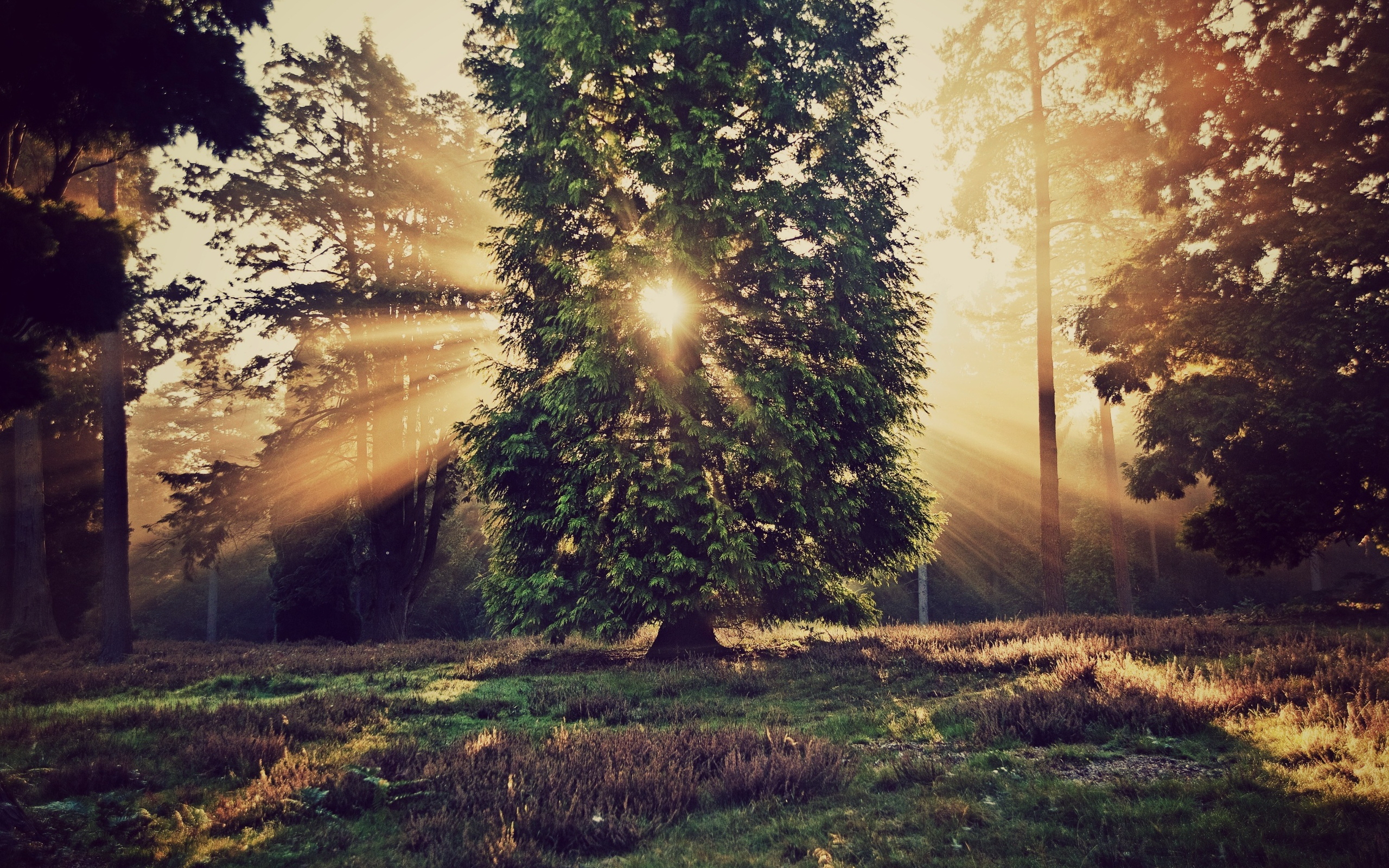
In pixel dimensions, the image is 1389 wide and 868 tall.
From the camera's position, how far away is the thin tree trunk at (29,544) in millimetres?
20250

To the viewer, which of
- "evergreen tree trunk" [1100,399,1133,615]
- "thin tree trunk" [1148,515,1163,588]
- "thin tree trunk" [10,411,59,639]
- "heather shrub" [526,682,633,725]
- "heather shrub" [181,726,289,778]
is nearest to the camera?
"heather shrub" [181,726,289,778]

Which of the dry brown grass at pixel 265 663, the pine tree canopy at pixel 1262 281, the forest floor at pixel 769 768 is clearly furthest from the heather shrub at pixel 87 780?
the pine tree canopy at pixel 1262 281

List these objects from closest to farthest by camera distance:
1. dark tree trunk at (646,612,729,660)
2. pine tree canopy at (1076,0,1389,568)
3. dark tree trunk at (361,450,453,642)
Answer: pine tree canopy at (1076,0,1389,568), dark tree trunk at (646,612,729,660), dark tree trunk at (361,450,453,642)

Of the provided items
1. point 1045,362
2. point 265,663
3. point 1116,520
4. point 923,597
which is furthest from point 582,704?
point 923,597

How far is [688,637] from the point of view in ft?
42.0

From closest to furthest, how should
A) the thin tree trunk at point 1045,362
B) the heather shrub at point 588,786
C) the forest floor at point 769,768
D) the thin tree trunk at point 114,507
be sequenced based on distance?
the forest floor at point 769,768 < the heather shrub at point 588,786 < the thin tree trunk at point 114,507 < the thin tree trunk at point 1045,362

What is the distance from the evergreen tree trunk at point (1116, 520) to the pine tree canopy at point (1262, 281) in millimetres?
9188

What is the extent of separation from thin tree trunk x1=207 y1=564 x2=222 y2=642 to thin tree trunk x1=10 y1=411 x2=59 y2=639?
23.5m

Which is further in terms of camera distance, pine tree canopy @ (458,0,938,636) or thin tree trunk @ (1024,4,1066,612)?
thin tree trunk @ (1024,4,1066,612)

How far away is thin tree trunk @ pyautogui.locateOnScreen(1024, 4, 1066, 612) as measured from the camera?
54.6ft

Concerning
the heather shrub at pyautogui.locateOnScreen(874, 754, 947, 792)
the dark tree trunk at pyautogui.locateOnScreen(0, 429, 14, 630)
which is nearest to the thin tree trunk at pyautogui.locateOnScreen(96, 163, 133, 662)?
the dark tree trunk at pyautogui.locateOnScreen(0, 429, 14, 630)

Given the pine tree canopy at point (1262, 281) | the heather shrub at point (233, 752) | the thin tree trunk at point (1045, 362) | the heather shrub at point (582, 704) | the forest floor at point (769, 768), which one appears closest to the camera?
the forest floor at point (769, 768)

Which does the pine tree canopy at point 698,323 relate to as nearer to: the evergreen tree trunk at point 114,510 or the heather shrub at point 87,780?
the heather shrub at point 87,780

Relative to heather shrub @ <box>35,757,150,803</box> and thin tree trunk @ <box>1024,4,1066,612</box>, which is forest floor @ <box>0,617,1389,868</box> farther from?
thin tree trunk @ <box>1024,4,1066,612</box>
